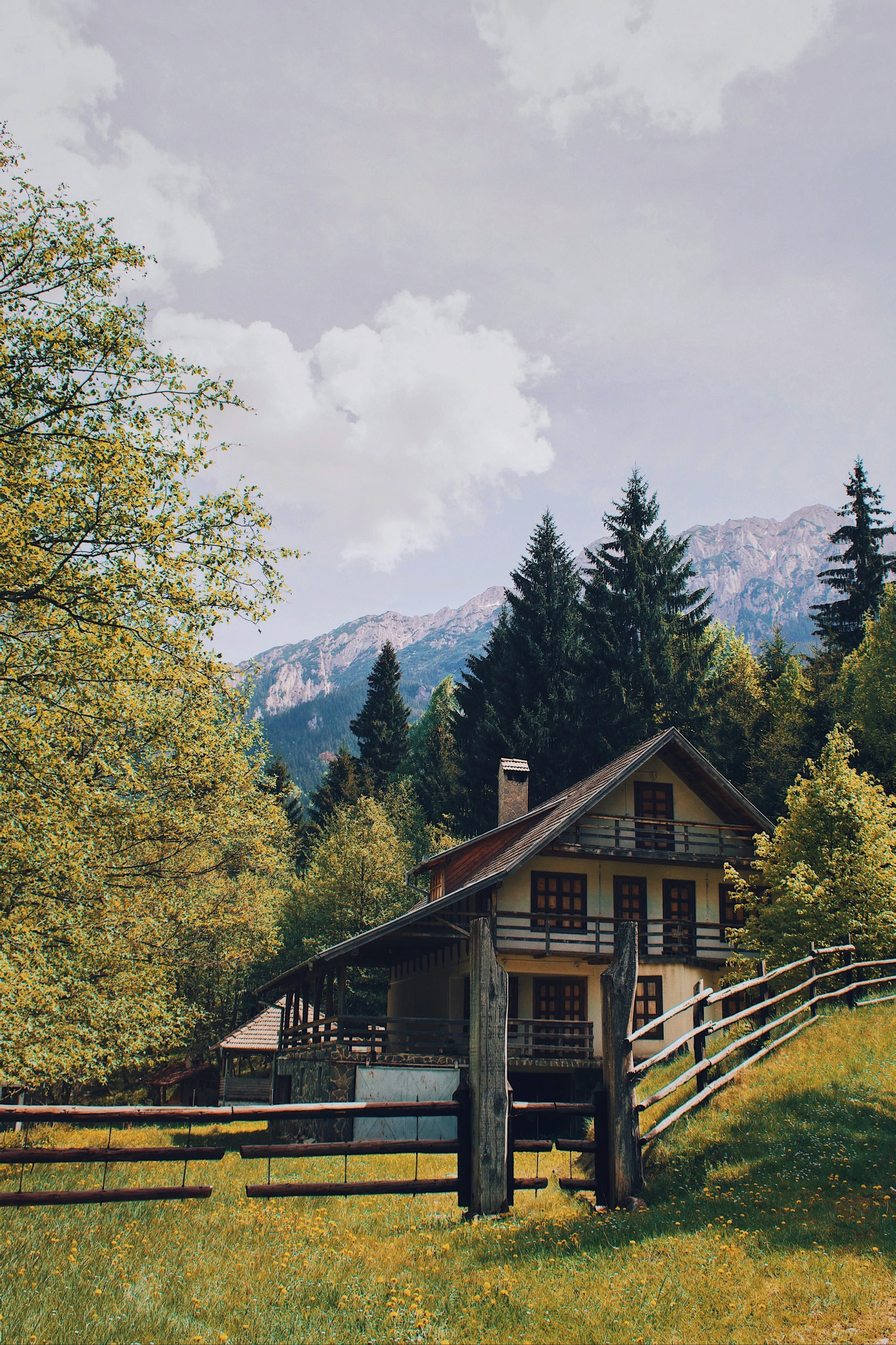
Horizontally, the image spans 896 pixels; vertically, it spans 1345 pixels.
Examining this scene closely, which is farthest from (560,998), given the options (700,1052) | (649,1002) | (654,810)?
(700,1052)

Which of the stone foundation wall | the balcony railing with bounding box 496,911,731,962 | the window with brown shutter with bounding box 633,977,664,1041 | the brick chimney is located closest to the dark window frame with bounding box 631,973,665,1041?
the window with brown shutter with bounding box 633,977,664,1041

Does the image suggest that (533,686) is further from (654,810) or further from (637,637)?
(654,810)

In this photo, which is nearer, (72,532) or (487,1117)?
(487,1117)

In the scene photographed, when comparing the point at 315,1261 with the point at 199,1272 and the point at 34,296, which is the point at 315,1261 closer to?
the point at 199,1272

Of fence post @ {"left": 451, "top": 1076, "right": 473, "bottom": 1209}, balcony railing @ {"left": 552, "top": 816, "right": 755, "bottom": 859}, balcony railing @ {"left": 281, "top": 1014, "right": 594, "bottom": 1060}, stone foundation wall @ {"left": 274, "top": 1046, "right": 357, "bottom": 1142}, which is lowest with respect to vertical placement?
stone foundation wall @ {"left": 274, "top": 1046, "right": 357, "bottom": 1142}

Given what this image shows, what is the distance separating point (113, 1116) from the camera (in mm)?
8336

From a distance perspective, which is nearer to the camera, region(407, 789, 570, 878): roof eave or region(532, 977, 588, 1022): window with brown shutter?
region(532, 977, 588, 1022): window with brown shutter

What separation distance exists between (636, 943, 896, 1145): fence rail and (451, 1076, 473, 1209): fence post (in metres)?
1.75

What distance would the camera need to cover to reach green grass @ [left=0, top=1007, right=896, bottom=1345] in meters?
6.91

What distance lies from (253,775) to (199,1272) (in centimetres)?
1943

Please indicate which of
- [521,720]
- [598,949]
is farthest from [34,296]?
[521,720]

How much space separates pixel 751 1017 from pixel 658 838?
14328 millimetres

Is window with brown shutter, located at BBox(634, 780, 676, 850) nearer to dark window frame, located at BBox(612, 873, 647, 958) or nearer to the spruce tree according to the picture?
dark window frame, located at BBox(612, 873, 647, 958)

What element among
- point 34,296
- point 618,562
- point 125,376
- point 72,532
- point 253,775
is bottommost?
point 253,775
